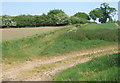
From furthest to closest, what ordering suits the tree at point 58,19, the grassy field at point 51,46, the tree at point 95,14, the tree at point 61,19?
the tree at point 95,14
the tree at point 61,19
the tree at point 58,19
the grassy field at point 51,46

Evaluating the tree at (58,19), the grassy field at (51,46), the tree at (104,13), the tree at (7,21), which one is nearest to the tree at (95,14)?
the tree at (104,13)

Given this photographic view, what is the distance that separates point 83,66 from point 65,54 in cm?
473

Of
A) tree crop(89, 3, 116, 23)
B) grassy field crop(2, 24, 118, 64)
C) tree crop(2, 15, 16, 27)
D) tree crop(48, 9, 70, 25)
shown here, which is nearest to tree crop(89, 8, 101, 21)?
tree crop(89, 3, 116, 23)

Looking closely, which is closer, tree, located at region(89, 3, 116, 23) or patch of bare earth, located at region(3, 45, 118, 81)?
patch of bare earth, located at region(3, 45, 118, 81)

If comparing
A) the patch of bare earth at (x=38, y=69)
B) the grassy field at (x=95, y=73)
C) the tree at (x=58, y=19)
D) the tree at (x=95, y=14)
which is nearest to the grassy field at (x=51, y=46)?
the patch of bare earth at (x=38, y=69)

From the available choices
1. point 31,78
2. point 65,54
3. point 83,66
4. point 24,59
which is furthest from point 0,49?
point 83,66

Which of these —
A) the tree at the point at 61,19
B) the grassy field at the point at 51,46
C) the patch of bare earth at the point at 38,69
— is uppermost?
the tree at the point at 61,19

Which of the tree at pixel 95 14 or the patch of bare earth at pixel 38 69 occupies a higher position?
the tree at pixel 95 14

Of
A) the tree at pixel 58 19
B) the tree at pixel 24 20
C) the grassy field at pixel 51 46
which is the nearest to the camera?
the grassy field at pixel 51 46

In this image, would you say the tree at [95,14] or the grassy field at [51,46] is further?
the tree at [95,14]

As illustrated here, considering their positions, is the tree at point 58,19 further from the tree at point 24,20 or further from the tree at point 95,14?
the tree at point 95,14

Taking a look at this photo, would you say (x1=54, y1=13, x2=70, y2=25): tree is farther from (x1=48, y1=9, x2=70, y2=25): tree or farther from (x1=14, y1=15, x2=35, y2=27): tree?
(x1=14, y1=15, x2=35, y2=27): tree

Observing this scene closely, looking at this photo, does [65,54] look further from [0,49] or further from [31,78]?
[31,78]

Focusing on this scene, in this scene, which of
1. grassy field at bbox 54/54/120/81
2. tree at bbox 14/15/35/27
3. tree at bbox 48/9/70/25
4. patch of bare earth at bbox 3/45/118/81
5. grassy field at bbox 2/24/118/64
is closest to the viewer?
grassy field at bbox 54/54/120/81
